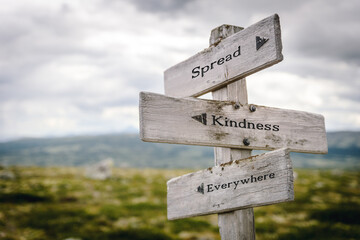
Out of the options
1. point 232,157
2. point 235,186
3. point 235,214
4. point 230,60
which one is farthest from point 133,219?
point 230,60

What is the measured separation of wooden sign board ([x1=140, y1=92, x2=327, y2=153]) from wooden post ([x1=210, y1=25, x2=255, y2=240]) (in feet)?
0.72

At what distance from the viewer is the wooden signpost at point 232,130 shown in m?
2.64

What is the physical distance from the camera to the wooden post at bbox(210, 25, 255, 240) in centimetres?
306

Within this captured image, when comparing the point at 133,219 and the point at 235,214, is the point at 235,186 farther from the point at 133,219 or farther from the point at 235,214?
the point at 133,219

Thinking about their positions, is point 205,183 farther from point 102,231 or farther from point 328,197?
point 328,197

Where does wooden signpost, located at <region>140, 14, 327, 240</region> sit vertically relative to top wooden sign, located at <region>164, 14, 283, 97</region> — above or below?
below

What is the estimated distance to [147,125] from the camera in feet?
8.27

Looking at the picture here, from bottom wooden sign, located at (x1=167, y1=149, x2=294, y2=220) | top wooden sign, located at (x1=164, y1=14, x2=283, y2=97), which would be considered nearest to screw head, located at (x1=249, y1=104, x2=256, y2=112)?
top wooden sign, located at (x1=164, y1=14, x2=283, y2=97)

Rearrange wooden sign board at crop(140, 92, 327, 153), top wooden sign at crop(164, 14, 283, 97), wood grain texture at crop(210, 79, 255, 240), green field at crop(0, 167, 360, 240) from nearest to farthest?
wooden sign board at crop(140, 92, 327, 153) < top wooden sign at crop(164, 14, 283, 97) < wood grain texture at crop(210, 79, 255, 240) < green field at crop(0, 167, 360, 240)

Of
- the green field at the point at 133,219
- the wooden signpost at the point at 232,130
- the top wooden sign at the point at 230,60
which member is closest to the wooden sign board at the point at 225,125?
the wooden signpost at the point at 232,130

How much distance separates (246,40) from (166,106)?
3.92 feet

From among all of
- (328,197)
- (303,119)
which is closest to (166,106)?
(303,119)

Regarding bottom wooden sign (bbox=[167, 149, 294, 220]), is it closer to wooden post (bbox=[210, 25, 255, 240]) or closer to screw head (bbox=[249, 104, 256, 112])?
wooden post (bbox=[210, 25, 255, 240])

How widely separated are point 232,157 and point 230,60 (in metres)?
1.12
